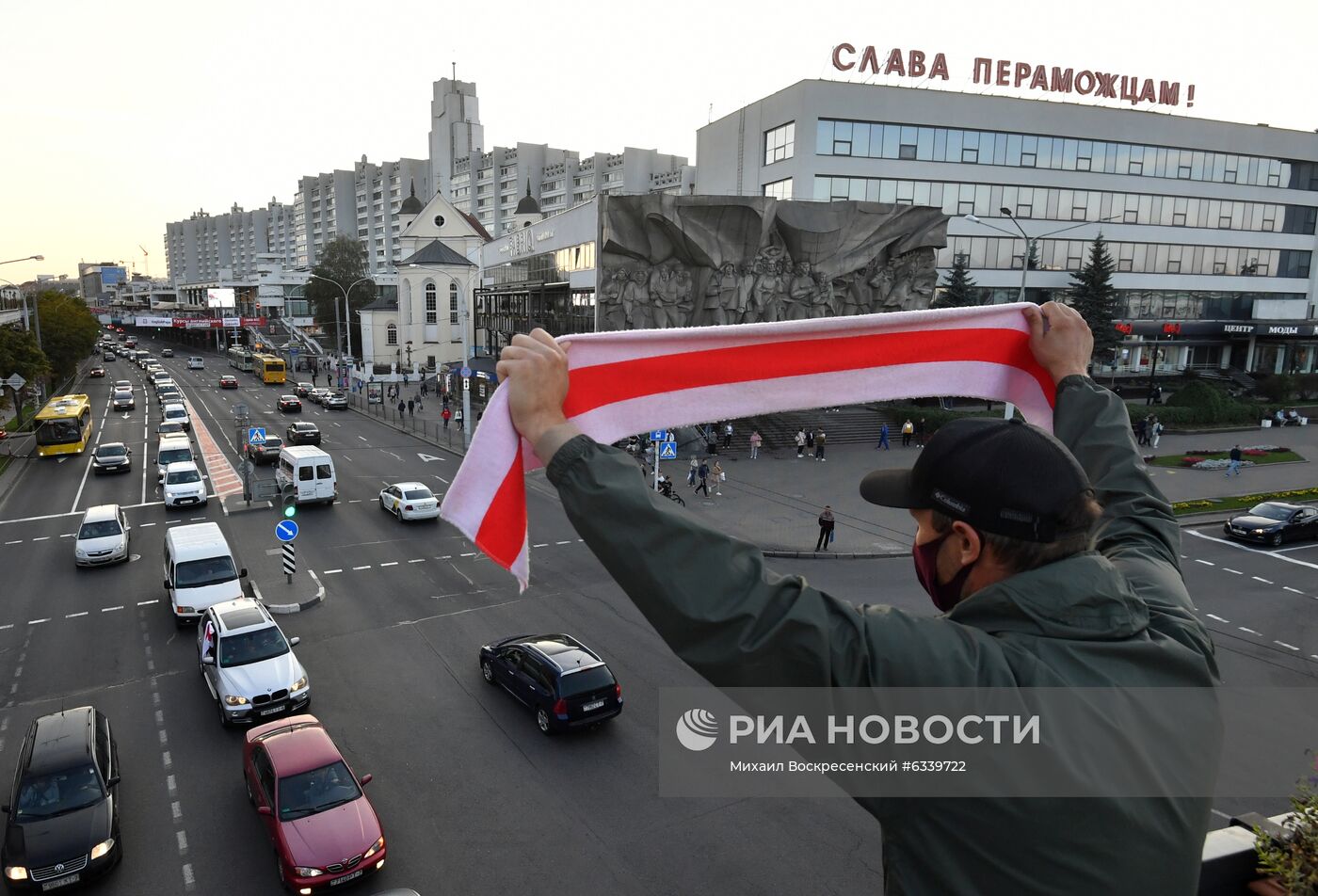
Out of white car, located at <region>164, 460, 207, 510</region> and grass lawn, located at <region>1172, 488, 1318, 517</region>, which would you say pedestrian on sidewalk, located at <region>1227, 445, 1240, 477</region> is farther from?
white car, located at <region>164, 460, 207, 510</region>

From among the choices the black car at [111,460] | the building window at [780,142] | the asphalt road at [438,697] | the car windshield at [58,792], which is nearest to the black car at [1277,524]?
the asphalt road at [438,697]

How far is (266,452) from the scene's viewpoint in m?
36.7

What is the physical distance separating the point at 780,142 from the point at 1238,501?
29.0 metres

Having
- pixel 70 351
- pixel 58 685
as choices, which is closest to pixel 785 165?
pixel 58 685

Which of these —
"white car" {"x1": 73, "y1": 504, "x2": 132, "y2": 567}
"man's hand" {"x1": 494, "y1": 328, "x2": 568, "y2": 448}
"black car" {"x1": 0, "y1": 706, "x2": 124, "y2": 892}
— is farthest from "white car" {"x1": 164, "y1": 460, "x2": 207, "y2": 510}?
"man's hand" {"x1": 494, "y1": 328, "x2": 568, "y2": 448}

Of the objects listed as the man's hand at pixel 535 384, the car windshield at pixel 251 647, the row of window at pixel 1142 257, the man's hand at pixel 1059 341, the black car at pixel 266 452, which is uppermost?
the row of window at pixel 1142 257

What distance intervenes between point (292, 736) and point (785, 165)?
40.5 metres

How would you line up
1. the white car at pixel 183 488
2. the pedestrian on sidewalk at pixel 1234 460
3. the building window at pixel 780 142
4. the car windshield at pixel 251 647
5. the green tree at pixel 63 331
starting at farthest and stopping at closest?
1. the green tree at pixel 63 331
2. the building window at pixel 780 142
3. the pedestrian on sidewalk at pixel 1234 460
4. the white car at pixel 183 488
5. the car windshield at pixel 251 647

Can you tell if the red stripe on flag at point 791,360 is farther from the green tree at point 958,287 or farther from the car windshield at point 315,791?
the green tree at point 958,287

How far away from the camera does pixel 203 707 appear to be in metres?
14.1

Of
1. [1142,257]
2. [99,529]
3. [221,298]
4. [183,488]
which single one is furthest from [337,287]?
[1142,257]

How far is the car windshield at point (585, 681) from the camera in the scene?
12727mm

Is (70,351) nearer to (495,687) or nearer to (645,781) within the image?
(495,687)

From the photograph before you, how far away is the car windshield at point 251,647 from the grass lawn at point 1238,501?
92.2ft
